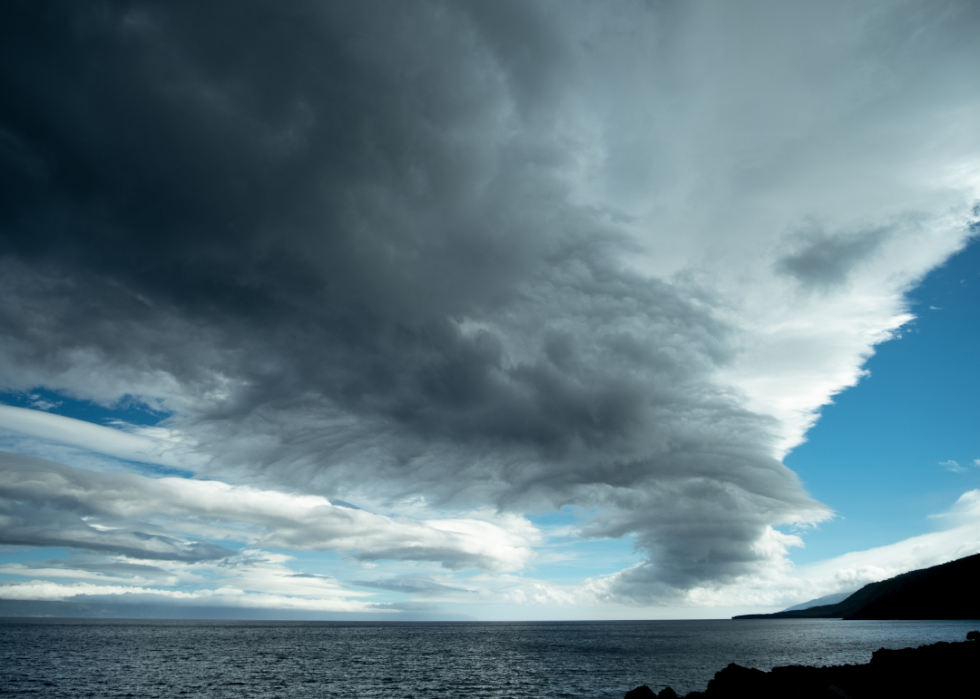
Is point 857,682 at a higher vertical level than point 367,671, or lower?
higher

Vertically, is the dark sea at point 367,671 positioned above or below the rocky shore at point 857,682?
below

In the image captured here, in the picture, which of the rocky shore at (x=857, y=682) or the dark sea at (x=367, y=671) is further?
the dark sea at (x=367, y=671)

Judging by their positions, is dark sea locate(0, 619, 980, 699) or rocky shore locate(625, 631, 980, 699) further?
dark sea locate(0, 619, 980, 699)

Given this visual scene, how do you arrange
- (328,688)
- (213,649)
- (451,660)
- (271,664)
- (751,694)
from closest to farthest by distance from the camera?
(751,694)
(328,688)
(271,664)
(451,660)
(213,649)

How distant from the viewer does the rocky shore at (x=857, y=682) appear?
38700 millimetres

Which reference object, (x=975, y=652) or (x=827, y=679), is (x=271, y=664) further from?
(x=975, y=652)

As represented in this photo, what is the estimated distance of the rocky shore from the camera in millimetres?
38700

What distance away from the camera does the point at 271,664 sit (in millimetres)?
90500

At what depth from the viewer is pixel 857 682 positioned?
44.4m

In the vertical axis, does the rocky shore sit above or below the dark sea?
above

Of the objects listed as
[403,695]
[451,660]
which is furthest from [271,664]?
[403,695]

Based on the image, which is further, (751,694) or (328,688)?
(328,688)

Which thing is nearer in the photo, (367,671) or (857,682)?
(857,682)

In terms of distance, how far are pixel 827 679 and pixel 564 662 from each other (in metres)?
57.1
